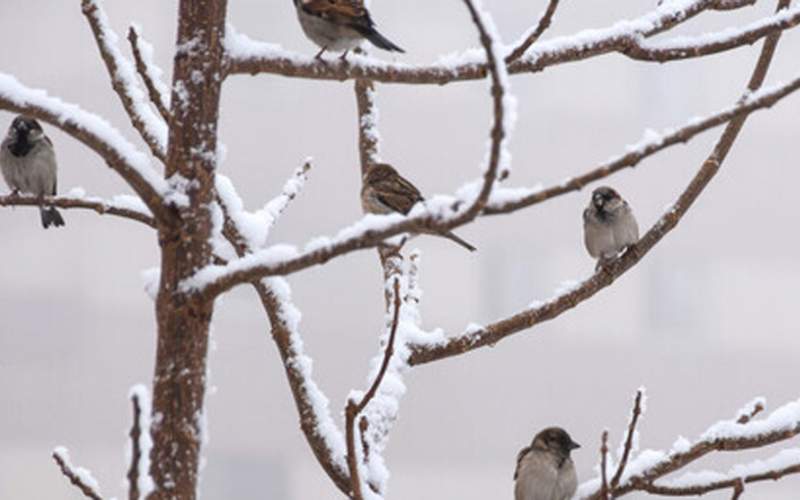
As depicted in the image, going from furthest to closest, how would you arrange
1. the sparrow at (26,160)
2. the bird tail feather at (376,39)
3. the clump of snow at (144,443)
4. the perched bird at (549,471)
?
the sparrow at (26,160), the perched bird at (549,471), the bird tail feather at (376,39), the clump of snow at (144,443)

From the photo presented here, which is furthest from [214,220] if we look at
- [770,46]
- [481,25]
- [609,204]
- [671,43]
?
[609,204]

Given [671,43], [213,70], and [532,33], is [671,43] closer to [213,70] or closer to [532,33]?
[532,33]

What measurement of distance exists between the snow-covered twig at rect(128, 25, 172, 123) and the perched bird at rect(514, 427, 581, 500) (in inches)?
53.7

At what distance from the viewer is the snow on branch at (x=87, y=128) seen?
2.87ft

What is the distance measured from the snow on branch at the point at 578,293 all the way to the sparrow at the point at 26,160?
259cm

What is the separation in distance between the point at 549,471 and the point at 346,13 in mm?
966

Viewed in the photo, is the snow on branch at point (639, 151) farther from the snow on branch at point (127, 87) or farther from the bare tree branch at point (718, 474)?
the snow on branch at point (127, 87)

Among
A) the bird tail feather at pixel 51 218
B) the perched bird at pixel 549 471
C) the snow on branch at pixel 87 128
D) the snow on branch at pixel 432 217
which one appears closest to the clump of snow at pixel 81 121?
the snow on branch at pixel 87 128

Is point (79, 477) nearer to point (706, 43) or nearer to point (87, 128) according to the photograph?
point (87, 128)

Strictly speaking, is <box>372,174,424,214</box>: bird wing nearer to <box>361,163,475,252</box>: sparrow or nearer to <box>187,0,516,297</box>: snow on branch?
<box>361,163,475,252</box>: sparrow

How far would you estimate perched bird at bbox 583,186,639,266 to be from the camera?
10.2ft

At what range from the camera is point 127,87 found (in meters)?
1.26

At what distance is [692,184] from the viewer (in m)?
1.47

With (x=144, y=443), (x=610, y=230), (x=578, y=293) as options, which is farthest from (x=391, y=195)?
(x=144, y=443)
